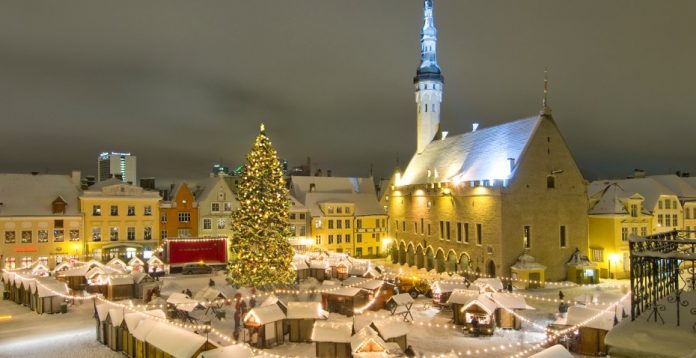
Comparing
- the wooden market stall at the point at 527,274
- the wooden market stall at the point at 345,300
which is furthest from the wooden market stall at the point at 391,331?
the wooden market stall at the point at 527,274

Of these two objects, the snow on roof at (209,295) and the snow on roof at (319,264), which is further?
the snow on roof at (319,264)

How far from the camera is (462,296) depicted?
28422 mm

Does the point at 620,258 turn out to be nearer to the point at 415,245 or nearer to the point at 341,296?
the point at 415,245

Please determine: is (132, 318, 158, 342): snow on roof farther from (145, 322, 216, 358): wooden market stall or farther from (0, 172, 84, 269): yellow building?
(0, 172, 84, 269): yellow building

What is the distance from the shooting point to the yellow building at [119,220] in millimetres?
52594

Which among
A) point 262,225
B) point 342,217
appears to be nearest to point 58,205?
point 262,225

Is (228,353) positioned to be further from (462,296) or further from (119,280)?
(119,280)

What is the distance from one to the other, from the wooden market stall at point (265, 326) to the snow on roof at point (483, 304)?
939 centimetres

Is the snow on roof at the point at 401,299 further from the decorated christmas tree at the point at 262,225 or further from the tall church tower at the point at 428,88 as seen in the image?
the tall church tower at the point at 428,88

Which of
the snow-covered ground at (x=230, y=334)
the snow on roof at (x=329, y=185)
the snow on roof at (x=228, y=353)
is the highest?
the snow on roof at (x=329, y=185)

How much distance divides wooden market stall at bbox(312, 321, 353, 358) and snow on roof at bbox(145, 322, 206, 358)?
5.39m

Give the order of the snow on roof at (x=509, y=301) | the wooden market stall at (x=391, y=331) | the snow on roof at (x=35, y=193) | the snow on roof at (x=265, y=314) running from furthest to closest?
the snow on roof at (x=35, y=193)
the snow on roof at (x=509, y=301)
the snow on roof at (x=265, y=314)
the wooden market stall at (x=391, y=331)

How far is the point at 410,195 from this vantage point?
58.3 meters

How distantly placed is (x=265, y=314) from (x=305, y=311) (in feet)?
6.62
